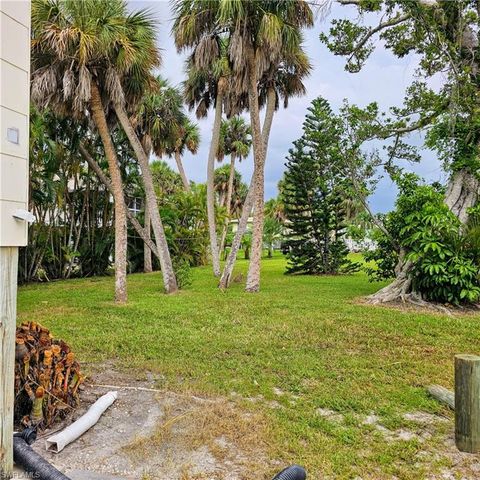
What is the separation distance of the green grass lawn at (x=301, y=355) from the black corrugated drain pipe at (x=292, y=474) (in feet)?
0.72

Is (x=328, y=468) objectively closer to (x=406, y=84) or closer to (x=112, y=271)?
(x=406, y=84)

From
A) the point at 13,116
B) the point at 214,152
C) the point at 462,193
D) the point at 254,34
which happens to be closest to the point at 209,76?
the point at 214,152

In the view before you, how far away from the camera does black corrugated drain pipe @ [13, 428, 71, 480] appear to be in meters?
2.24

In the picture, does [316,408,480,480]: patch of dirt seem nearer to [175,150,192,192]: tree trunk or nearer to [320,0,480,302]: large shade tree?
[320,0,480,302]: large shade tree

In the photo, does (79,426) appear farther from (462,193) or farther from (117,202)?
(462,193)

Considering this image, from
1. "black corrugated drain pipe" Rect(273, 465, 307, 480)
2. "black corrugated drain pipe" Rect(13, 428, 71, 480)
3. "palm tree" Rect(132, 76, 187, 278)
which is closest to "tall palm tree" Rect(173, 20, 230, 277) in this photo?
"palm tree" Rect(132, 76, 187, 278)

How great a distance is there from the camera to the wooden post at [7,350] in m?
2.32

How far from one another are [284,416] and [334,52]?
904 centimetres

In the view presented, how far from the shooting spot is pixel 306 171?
1670 cm

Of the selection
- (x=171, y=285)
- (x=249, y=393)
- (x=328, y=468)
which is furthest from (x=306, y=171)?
(x=328, y=468)

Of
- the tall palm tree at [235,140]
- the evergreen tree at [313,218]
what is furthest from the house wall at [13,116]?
the tall palm tree at [235,140]

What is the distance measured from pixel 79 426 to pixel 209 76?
43.7 feet

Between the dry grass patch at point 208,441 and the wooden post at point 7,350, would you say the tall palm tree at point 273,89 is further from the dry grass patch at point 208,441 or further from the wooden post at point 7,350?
the wooden post at point 7,350

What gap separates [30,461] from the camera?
2.36 m
